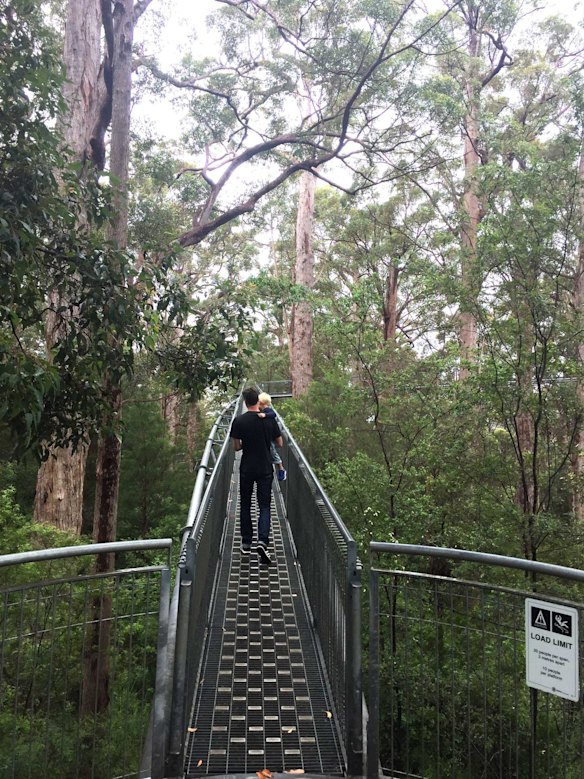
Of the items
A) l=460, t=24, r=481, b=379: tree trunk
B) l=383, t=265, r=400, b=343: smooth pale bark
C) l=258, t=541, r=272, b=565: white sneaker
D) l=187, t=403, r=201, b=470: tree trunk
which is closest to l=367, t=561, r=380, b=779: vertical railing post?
l=258, t=541, r=272, b=565: white sneaker

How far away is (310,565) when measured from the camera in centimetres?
511

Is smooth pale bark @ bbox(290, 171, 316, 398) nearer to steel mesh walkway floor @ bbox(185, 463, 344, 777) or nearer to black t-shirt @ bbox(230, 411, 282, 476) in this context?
black t-shirt @ bbox(230, 411, 282, 476)

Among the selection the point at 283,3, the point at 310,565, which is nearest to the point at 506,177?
the point at 283,3

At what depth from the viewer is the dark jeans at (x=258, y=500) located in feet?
19.1

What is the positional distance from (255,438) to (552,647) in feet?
11.7

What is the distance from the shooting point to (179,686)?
2836 millimetres

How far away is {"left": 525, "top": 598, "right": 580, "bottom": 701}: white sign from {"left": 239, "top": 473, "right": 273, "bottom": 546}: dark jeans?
344 centimetres

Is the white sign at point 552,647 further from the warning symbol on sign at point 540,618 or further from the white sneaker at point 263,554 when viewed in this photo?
the white sneaker at point 263,554

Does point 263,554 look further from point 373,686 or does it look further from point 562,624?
point 562,624

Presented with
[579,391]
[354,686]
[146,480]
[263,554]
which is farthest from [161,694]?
[146,480]

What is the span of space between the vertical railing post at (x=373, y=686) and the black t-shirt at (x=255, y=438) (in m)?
2.85

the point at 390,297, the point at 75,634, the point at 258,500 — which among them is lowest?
the point at 75,634

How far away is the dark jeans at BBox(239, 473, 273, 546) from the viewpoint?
5.83 metres

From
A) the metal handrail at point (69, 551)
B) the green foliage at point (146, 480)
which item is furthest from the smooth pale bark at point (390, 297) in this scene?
the metal handrail at point (69, 551)
